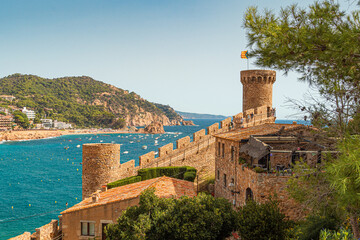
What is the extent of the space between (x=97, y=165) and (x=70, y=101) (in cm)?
16321

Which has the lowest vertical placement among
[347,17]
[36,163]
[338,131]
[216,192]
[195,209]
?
[36,163]

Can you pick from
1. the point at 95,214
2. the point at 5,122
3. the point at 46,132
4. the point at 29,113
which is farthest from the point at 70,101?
the point at 95,214

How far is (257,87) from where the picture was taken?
2967 centimetres

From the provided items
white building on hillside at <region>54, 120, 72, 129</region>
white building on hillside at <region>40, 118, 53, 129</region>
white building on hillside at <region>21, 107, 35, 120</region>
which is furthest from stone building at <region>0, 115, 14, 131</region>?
white building on hillside at <region>54, 120, 72, 129</region>

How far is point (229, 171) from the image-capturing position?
1728 cm

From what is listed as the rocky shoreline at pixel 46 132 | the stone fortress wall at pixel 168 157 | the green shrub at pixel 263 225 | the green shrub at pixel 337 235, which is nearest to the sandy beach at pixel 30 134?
the rocky shoreline at pixel 46 132

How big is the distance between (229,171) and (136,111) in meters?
179

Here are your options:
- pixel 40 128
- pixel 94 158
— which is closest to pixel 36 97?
pixel 40 128

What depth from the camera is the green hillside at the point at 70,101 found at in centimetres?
15325

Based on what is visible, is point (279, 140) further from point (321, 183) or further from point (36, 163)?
point (36, 163)

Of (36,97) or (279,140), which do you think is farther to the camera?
(36,97)

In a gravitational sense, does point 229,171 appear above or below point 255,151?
below

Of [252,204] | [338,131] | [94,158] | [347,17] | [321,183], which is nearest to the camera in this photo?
[347,17]

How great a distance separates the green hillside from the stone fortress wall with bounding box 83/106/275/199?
136 metres
